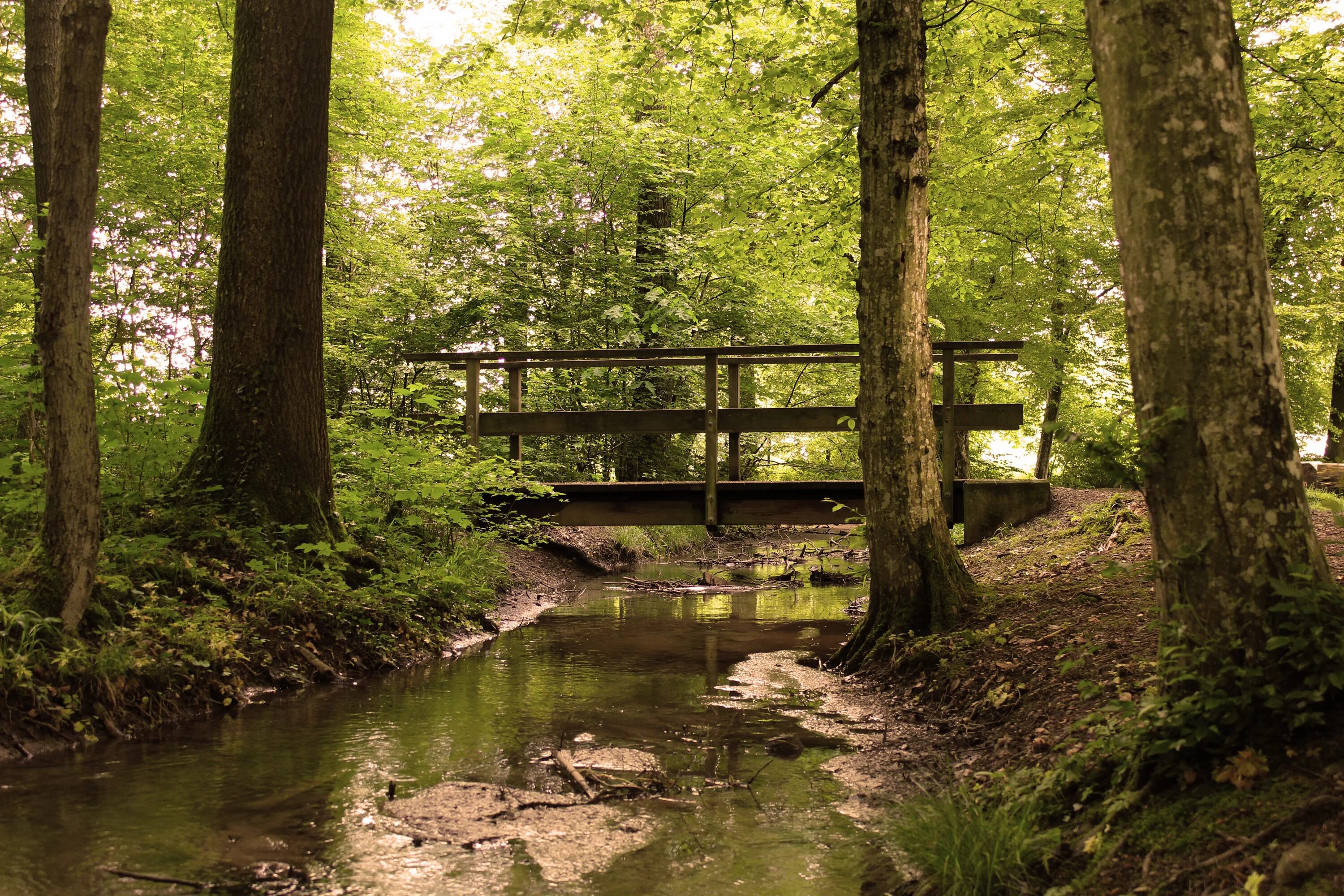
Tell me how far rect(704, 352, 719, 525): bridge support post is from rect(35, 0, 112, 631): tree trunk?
638 centimetres

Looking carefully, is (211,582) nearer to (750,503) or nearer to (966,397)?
(750,503)

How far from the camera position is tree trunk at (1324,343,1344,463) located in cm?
1639

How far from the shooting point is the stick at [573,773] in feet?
12.5

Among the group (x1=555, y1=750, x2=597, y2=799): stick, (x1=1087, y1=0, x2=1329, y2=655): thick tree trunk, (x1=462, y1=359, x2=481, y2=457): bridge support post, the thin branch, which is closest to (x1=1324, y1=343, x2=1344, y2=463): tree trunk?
the thin branch

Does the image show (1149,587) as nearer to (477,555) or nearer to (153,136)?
(477,555)

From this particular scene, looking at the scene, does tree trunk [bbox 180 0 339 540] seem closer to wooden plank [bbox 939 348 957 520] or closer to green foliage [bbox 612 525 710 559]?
wooden plank [bbox 939 348 957 520]

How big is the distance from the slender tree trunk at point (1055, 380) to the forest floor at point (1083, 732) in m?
8.68

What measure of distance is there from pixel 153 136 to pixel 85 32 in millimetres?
7061

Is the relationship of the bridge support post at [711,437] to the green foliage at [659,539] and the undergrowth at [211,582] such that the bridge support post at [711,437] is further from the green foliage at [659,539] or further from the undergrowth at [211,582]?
the green foliage at [659,539]

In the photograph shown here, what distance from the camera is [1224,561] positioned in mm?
2760

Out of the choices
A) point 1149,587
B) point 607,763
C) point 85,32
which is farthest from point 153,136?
point 1149,587

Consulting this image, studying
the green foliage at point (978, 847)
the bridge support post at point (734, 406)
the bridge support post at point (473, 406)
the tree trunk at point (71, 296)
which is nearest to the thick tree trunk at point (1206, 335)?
the green foliage at point (978, 847)

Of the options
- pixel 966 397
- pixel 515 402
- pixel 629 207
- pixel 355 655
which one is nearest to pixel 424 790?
pixel 355 655

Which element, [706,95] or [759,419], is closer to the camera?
[706,95]
